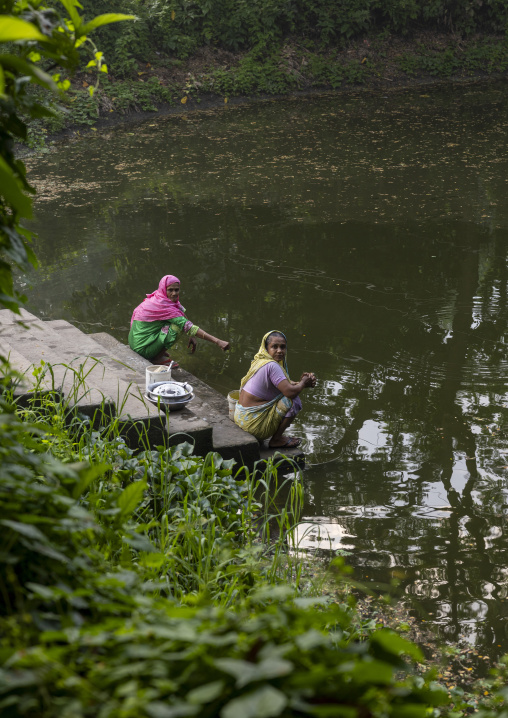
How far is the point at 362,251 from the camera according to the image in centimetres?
930

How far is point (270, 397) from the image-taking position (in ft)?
17.9

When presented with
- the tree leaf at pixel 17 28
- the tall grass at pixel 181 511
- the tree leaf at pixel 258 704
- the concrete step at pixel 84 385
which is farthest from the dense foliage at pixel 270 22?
the tree leaf at pixel 258 704

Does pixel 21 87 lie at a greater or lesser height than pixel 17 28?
lesser

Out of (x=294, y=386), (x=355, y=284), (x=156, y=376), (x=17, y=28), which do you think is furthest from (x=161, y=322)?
(x=17, y=28)

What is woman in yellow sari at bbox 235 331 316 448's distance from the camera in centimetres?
539

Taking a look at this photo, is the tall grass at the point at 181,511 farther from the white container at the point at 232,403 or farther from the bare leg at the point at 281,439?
the white container at the point at 232,403

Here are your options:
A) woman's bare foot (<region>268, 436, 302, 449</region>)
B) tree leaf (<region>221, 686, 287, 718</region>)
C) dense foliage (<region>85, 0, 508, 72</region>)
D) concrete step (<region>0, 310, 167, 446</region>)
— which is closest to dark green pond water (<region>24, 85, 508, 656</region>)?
woman's bare foot (<region>268, 436, 302, 449</region>)

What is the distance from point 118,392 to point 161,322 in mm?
2201

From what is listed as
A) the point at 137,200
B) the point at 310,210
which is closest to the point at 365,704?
the point at 310,210

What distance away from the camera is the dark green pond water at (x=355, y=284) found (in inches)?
184

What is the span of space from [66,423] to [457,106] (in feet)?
52.2

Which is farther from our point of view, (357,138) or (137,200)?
(357,138)

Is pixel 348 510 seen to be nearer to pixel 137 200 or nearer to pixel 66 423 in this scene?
pixel 66 423

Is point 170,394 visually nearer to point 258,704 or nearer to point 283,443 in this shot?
point 283,443
